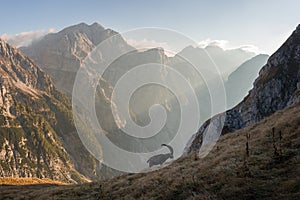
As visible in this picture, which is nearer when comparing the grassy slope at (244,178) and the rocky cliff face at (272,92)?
the grassy slope at (244,178)

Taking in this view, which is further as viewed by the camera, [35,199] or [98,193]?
[35,199]

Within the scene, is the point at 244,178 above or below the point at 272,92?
below

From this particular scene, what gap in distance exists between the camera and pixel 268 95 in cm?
6762

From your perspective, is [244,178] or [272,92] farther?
[272,92]

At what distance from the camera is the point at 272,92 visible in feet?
221

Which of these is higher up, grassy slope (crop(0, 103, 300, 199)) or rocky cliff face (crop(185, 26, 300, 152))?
rocky cliff face (crop(185, 26, 300, 152))

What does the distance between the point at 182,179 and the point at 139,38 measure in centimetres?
1594

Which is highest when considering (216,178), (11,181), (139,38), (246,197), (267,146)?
(139,38)

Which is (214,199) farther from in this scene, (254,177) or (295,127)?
(295,127)

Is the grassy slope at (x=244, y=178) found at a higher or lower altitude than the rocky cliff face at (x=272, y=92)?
lower

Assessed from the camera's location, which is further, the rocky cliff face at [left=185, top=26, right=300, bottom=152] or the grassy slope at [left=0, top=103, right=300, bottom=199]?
the rocky cliff face at [left=185, top=26, right=300, bottom=152]

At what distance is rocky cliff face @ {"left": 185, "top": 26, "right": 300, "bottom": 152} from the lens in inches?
2339

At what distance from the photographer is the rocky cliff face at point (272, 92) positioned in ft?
195

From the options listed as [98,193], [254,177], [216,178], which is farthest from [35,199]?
[254,177]
